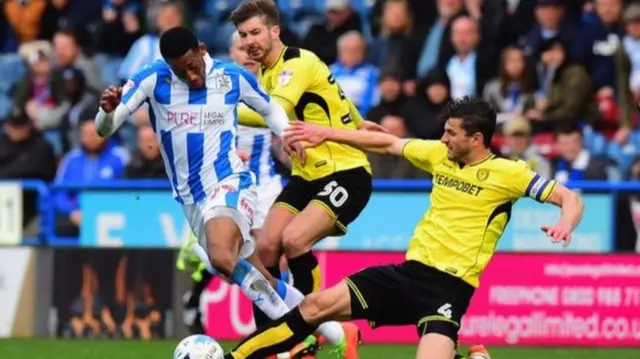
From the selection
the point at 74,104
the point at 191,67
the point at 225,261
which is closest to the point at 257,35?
the point at 191,67

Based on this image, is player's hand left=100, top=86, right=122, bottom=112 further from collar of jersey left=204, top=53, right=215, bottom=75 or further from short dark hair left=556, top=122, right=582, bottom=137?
short dark hair left=556, top=122, right=582, bottom=137

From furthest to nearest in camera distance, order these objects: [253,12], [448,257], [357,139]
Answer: [253,12] → [357,139] → [448,257]

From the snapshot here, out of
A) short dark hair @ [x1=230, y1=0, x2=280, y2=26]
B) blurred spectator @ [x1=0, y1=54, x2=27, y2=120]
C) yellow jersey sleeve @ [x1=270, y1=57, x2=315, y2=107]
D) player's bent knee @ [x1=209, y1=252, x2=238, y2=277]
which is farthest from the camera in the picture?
blurred spectator @ [x1=0, y1=54, x2=27, y2=120]

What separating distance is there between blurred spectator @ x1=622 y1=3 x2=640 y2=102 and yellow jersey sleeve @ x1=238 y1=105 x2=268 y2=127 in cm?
632

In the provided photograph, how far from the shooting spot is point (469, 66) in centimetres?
1758

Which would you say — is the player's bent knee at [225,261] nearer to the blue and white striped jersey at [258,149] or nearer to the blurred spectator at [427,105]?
the blue and white striped jersey at [258,149]

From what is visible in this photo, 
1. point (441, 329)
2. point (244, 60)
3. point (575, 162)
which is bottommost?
point (441, 329)

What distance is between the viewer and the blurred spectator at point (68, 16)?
66.4ft

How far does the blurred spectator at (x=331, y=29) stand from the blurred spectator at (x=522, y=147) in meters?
2.71

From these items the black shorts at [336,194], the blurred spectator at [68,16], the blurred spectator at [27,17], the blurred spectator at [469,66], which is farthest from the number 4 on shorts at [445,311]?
the blurred spectator at [27,17]

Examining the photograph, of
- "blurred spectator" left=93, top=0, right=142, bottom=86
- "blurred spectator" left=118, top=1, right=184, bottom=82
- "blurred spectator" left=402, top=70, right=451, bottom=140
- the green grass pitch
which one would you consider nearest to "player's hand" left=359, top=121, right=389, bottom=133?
the green grass pitch

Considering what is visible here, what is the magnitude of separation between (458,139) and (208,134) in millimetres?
1876

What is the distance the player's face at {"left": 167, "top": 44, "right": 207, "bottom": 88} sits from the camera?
10766 millimetres

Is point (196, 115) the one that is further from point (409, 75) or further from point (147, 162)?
point (409, 75)
